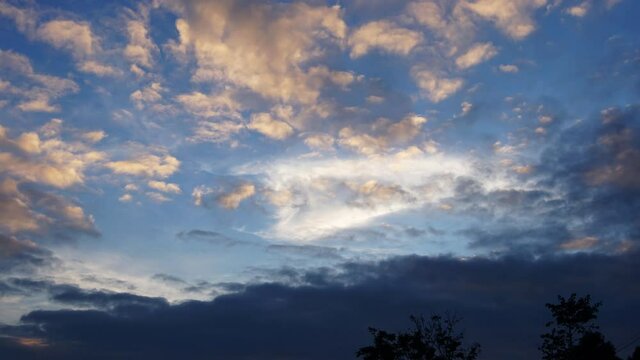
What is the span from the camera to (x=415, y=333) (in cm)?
6344

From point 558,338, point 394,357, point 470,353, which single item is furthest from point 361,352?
point 558,338

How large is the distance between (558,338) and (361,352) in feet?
66.0

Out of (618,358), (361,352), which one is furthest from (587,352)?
(361,352)

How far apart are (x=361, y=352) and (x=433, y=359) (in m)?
7.61

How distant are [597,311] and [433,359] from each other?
1706cm

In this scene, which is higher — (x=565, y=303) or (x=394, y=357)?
(x=565, y=303)

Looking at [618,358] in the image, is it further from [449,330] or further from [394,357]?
[394,357]

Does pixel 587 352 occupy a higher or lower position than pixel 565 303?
lower

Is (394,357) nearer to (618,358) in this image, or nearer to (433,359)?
(433,359)

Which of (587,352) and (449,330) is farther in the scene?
(449,330)

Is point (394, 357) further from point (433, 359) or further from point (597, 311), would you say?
point (597, 311)

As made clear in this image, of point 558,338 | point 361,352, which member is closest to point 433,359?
point 361,352

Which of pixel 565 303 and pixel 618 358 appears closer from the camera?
pixel 618 358

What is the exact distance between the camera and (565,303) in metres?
60.8
